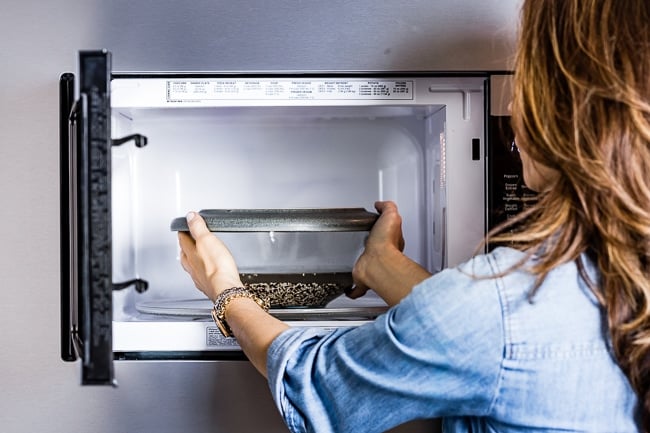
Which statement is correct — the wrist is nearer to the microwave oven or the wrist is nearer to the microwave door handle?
the microwave oven

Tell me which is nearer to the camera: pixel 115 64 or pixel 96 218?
pixel 96 218

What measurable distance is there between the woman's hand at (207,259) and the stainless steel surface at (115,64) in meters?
0.10

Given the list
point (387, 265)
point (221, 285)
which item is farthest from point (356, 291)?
point (221, 285)

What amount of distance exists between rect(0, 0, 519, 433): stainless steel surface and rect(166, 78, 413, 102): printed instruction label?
2cm

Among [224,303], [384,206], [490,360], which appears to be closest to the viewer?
[490,360]

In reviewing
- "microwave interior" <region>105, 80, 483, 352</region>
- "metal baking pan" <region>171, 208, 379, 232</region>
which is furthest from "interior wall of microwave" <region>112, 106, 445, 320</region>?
"metal baking pan" <region>171, 208, 379, 232</region>

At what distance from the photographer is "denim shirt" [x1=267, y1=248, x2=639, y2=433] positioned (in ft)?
1.69

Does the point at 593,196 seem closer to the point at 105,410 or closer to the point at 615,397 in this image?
the point at 615,397

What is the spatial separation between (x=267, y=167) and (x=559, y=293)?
0.48 metres

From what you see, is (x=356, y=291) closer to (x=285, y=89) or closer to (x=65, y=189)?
(x=285, y=89)

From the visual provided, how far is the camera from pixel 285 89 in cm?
79

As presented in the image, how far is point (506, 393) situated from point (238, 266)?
0.40 metres

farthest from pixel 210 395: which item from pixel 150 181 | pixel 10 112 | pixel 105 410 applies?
pixel 10 112

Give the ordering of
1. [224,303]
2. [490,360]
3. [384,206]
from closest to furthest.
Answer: [490,360]
[224,303]
[384,206]
